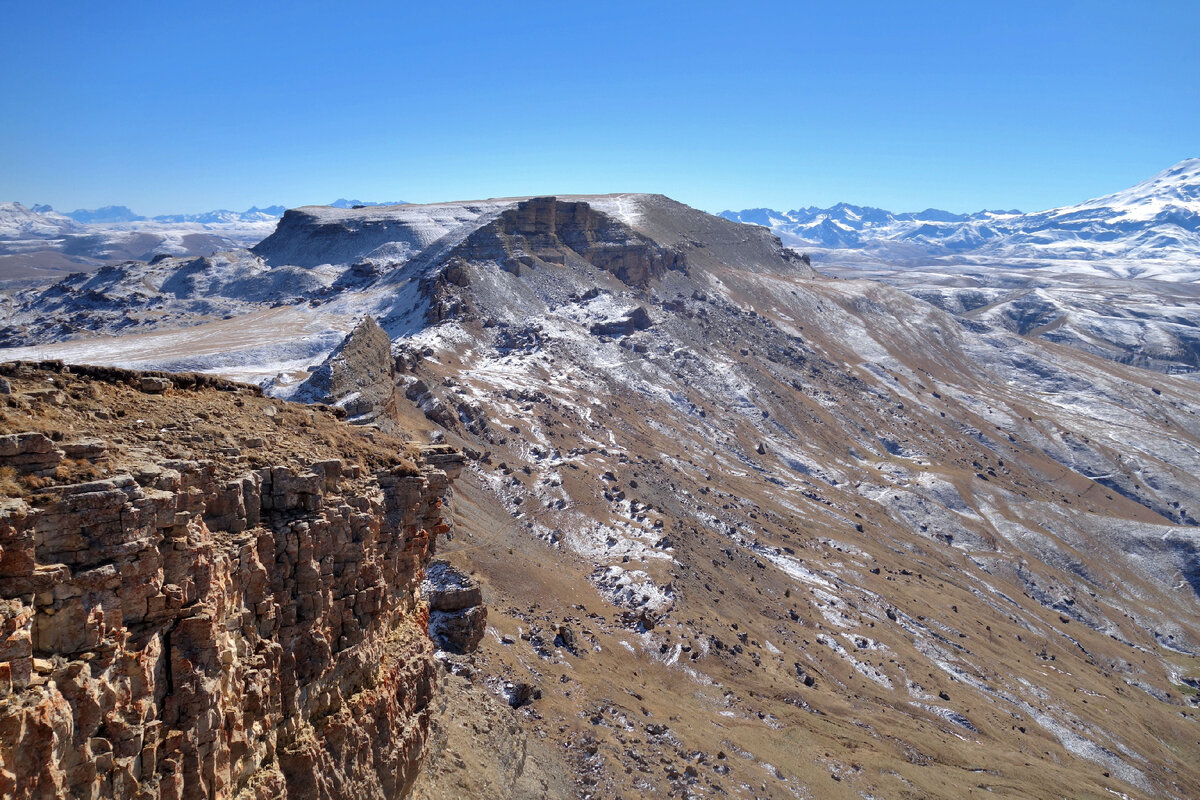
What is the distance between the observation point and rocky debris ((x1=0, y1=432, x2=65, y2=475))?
8.05 meters

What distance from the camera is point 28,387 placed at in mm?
9539

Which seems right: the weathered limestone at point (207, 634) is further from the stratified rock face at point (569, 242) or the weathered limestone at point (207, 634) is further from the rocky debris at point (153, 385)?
the stratified rock face at point (569, 242)

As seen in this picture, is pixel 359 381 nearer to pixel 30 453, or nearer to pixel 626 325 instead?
pixel 30 453

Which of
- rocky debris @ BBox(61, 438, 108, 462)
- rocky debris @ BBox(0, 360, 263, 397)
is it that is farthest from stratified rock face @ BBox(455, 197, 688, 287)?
rocky debris @ BBox(61, 438, 108, 462)

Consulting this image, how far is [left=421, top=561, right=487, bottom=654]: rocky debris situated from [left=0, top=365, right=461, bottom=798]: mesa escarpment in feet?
53.5

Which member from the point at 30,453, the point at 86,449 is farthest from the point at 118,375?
the point at 30,453

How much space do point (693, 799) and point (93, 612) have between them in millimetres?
26722

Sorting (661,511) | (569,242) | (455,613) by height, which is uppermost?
(569,242)

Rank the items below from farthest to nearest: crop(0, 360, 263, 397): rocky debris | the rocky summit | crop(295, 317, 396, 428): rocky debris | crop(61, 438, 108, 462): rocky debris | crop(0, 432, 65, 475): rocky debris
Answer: crop(295, 317, 396, 428): rocky debris < the rocky summit < crop(0, 360, 263, 397): rocky debris < crop(61, 438, 108, 462): rocky debris < crop(0, 432, 65, 475): rocky debris

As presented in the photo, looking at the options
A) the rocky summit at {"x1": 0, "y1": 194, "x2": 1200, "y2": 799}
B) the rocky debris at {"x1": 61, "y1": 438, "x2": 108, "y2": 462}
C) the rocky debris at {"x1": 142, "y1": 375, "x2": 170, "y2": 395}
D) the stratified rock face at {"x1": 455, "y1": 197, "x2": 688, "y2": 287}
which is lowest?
the rocky summit at {"x1": 0, "y1": 194, "x2": 1200, "y2": 799}

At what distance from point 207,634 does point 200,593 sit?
487 millimetres

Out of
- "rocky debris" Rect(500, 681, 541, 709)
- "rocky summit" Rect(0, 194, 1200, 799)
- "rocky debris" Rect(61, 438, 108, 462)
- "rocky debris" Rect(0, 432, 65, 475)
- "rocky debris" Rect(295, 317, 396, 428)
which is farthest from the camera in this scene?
"rocky debris" Rect(295, 317, 396, 428)

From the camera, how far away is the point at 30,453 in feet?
26.9

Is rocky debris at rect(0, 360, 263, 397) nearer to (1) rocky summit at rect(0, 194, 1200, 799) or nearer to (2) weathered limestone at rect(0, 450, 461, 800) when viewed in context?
(1) rocky summit at rect(0, 194, 1200, 799)
